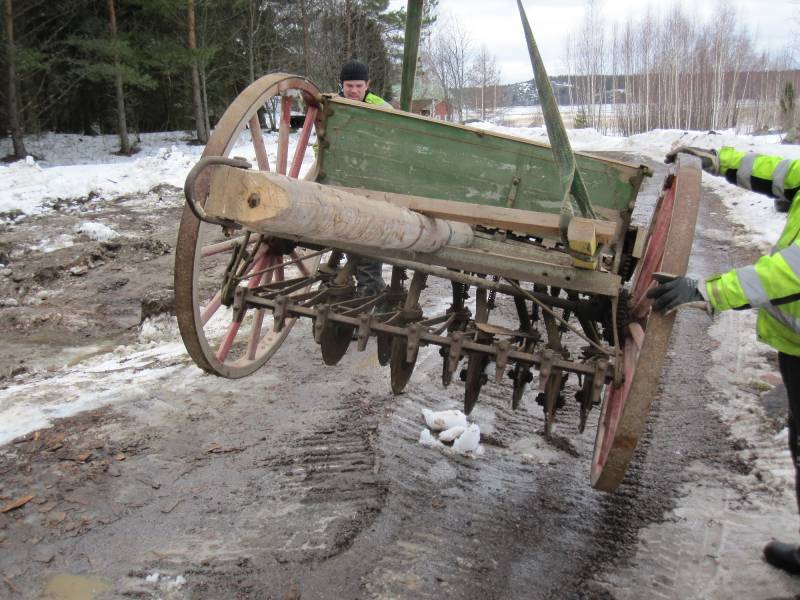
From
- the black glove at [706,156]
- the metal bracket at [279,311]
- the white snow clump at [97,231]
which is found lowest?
the white snow clump at [97,231]

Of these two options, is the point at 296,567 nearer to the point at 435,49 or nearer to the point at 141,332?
the point at 141,332

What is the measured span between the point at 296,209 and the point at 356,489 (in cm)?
190

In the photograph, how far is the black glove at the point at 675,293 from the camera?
2.30 meters

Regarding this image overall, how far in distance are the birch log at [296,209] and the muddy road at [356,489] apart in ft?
4.61

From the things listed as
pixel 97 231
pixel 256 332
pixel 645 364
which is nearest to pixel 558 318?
pixel 645 364

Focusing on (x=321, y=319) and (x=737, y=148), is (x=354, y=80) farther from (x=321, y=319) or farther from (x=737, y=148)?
(x=737, y=148)

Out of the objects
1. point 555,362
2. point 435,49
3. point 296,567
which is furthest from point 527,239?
point 435,49

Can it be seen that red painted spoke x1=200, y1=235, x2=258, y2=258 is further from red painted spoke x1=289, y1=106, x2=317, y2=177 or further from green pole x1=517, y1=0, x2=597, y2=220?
green pole x1=517, y1=0, x2=597, y2=220

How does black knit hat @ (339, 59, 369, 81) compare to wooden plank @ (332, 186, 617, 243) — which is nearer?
wooden plank @ (332, 186, 617, 243)

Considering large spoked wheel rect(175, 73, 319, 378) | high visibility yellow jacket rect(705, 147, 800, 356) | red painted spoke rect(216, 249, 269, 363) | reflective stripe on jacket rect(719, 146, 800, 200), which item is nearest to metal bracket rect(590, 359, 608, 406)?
high visibility yellow jacket rect(705, 147, 800, 356)

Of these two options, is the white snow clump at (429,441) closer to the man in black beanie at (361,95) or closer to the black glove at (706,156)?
the man in black beanie at (361,95)

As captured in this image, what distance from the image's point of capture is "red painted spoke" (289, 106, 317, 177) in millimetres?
3809

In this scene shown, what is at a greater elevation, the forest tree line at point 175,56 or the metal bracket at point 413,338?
the forest tree line at point 175,56

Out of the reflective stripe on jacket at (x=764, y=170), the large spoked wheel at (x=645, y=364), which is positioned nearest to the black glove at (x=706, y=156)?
the reflective stripe on jacket at (x=764, y=170)
